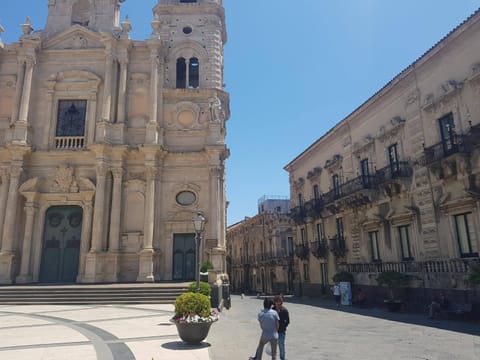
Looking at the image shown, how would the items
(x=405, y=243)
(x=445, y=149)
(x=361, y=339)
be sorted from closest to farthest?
(x=361, y=339), (x=445, y=149), (x=405, y=243)

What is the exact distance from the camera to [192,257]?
75.4 ft

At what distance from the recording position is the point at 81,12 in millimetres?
28344

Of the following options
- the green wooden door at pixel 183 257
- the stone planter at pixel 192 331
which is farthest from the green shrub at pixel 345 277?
the stone planter at pixel 192 331

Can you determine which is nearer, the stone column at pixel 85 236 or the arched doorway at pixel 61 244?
the stone column at pixel 85 236

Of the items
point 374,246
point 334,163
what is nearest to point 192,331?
point 374,246

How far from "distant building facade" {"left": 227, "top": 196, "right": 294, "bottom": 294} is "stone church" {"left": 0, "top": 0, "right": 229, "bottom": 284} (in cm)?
1487

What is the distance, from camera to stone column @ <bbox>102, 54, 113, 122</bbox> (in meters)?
24.0

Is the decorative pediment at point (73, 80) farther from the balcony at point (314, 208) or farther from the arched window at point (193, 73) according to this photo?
the balcony at point (314, 208)

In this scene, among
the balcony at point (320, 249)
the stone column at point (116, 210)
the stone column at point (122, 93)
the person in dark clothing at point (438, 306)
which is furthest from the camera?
the balcony at point (320, 249)

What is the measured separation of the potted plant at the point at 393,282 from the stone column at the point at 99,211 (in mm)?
15422

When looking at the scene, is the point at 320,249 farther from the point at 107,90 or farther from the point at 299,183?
the point at 107,90

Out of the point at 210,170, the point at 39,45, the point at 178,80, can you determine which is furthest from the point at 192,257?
the point at 39,45

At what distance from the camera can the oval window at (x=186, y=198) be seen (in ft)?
78.1

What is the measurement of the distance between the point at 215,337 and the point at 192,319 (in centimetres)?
182
